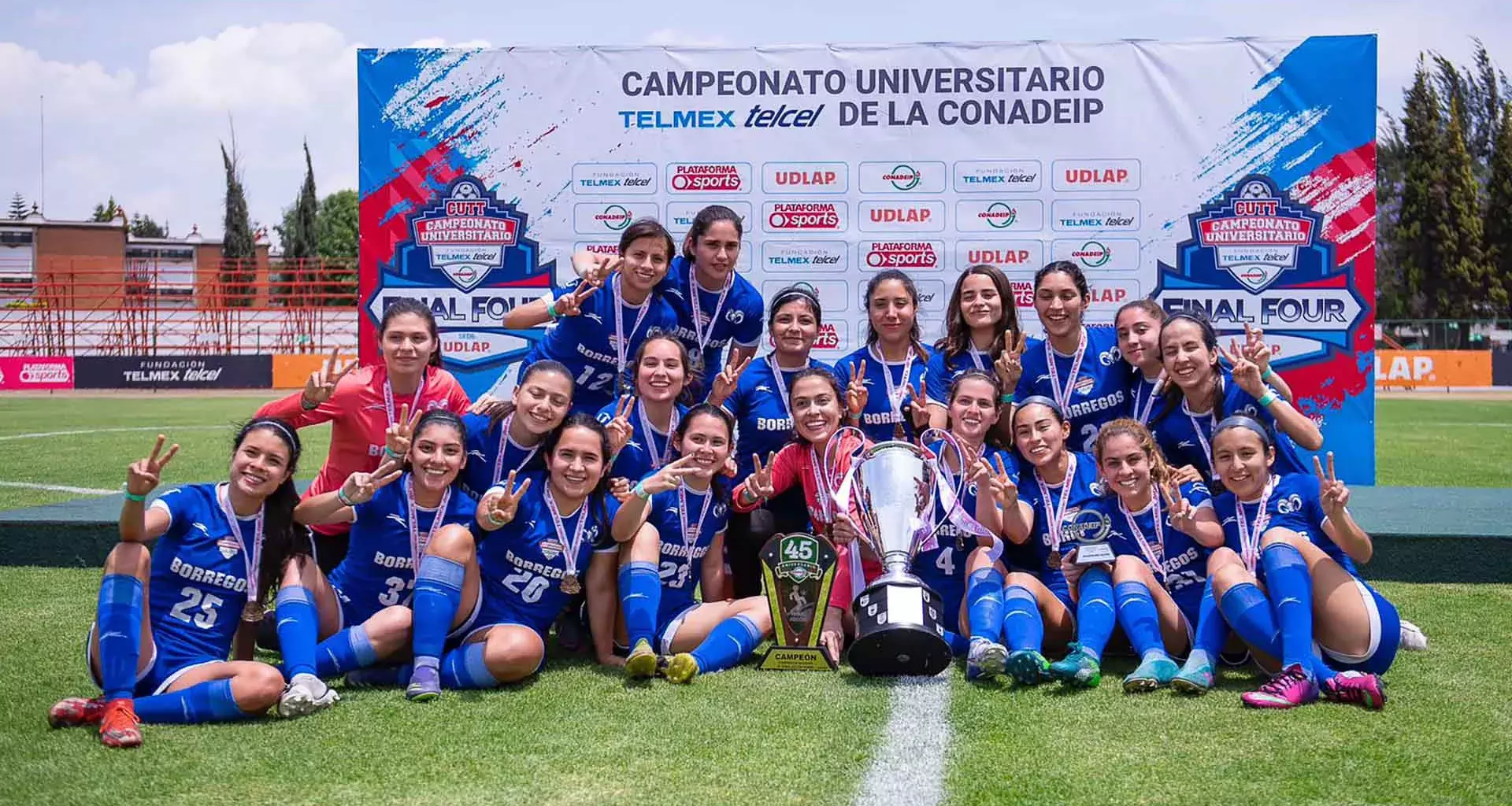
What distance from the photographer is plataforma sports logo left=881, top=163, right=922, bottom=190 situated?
24.3ft

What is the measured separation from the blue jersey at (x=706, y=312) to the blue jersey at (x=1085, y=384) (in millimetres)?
1241

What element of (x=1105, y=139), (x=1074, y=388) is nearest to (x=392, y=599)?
(x=1074, y=388)

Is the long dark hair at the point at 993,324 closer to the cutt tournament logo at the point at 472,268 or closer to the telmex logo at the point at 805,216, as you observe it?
the telmex logo at the point at 805,216

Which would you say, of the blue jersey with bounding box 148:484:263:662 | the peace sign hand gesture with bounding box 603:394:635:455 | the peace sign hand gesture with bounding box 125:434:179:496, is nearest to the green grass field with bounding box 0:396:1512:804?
the blue jersey with bounding box 148:484:263:662

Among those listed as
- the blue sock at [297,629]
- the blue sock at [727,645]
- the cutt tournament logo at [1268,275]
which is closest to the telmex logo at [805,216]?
the cutt tournament logo at [1268,275]

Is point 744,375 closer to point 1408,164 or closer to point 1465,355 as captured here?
point 1465,355

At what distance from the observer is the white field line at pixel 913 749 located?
9.15 ft

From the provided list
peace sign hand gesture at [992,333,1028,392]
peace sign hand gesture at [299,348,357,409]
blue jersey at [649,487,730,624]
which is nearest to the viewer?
peace sign hand gesture at [299,348,357,409]

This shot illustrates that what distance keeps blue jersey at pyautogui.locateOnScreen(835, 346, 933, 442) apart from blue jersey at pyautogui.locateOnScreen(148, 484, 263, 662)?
7.55 feet

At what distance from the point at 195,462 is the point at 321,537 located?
22.5ft

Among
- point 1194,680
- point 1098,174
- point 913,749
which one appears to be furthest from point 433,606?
point 1098,174

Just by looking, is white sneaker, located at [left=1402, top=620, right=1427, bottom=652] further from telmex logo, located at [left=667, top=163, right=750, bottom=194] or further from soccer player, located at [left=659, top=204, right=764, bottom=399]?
telmex logo, located at [left=667, top=163, right=750, bottom=194]

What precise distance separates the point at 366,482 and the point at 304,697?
0.68 meters

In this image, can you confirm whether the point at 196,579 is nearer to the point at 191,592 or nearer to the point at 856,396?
the point at 191,592
